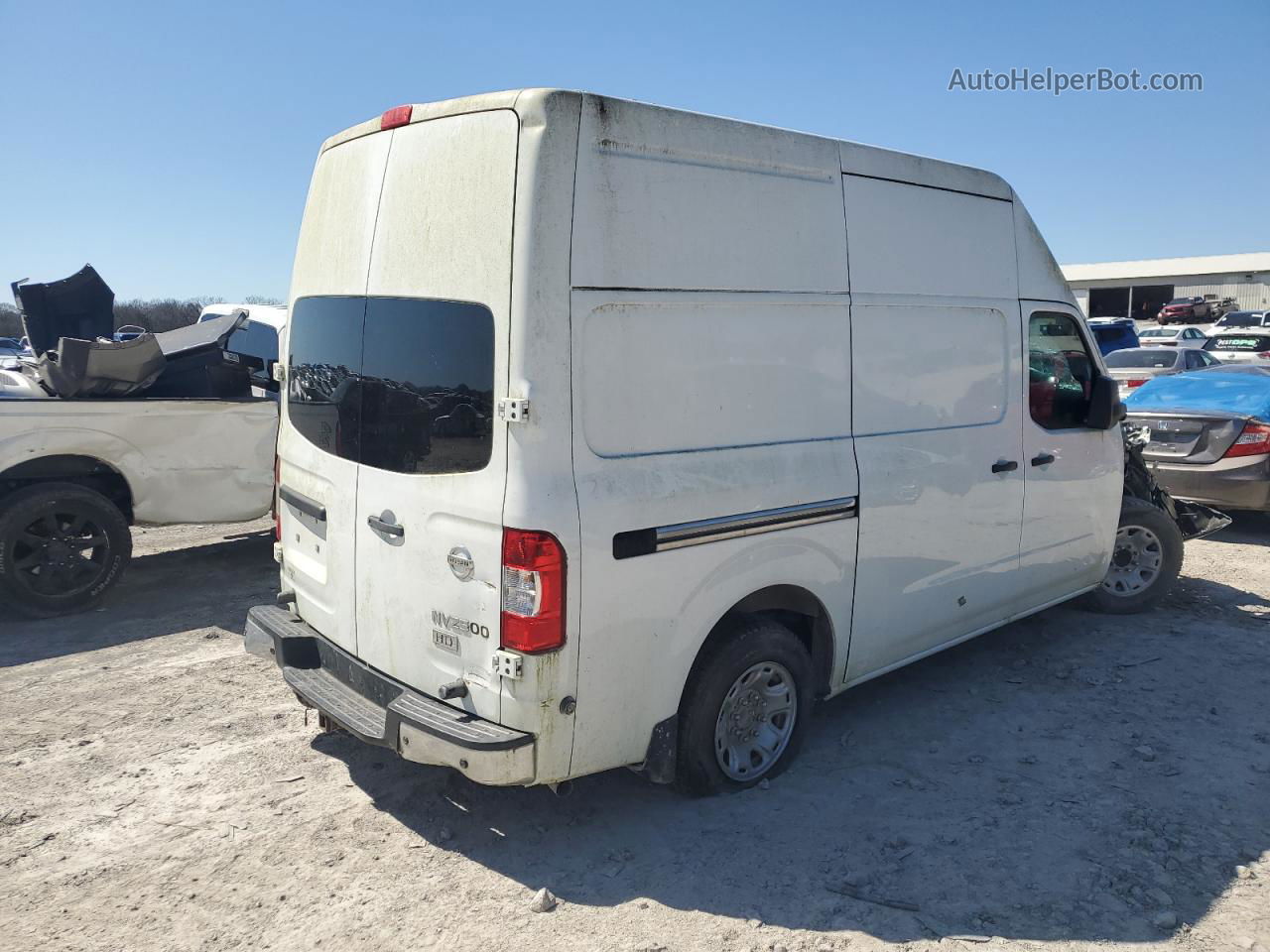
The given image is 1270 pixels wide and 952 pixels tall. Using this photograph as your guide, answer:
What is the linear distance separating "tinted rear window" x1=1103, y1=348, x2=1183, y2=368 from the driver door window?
12.7 m

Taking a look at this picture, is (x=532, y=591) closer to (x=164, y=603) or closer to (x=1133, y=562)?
(x=164, y=603)

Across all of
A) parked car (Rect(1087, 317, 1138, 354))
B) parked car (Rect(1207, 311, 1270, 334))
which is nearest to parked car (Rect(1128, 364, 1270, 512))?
parked car (Rect(1087, 317, 1138, 354))

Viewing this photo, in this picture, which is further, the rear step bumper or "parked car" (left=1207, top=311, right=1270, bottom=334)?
"parked car" (left=1207, top=311, right=1270, bottom=334)

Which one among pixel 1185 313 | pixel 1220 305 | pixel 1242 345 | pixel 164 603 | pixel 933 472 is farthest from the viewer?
pixel 1220 305

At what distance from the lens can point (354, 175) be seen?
12.6ft

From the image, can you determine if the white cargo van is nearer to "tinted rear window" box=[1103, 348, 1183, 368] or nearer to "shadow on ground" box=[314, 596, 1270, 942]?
"shadow on ground" box=[314, 596, 1270, 942]

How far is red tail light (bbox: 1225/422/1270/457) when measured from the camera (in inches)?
319

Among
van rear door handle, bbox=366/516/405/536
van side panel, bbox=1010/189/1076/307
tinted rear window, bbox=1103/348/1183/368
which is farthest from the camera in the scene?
tinted rear window, bbox=1103/348/1183/368

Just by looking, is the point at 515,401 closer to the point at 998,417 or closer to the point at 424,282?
the point at 424,282

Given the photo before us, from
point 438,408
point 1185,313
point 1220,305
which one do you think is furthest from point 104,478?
point 1220,305

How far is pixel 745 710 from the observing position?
4.00 metres

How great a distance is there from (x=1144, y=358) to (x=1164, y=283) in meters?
47.0

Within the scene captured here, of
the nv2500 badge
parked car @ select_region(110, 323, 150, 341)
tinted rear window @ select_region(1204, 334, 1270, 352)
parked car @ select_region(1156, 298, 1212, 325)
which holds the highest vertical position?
parked car @ select_region(1156, 298, 1212, 325)

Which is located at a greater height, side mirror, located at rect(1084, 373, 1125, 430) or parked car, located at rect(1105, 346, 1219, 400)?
parked car, located at rect(1105, 346, 1219, 400)
